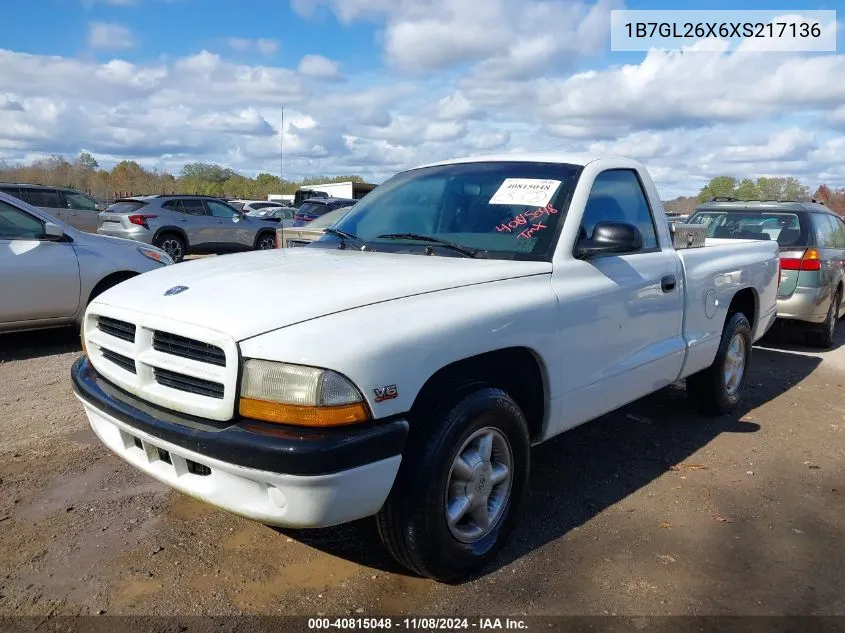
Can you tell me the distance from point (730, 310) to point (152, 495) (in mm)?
4214

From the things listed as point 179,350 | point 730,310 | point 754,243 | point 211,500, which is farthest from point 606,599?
point 754,243

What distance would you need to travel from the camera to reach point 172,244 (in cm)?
1603

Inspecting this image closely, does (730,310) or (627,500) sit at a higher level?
(730,310)

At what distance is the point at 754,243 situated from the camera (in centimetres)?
542

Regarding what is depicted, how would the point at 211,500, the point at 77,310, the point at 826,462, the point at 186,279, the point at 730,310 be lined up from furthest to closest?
the point at 77,310, the point at 730,310, the point at 826,462, the point at 186,279, the point at 211,500

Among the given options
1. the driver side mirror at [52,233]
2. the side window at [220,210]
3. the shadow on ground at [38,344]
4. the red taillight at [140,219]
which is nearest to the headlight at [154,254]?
the driver side mirror at [52,233]

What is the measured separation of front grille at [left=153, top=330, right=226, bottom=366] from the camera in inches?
94.9

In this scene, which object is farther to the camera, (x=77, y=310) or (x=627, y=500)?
(x=77, y=310)

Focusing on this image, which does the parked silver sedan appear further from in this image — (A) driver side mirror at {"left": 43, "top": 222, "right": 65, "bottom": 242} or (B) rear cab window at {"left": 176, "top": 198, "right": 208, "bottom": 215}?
(B) rear cab window at {"left": 176, "top": 198, "right": 208, "bottom": 215}

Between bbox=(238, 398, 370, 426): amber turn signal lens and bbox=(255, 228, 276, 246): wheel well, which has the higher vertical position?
bbox=(255, 228, 276, 246): wheel well

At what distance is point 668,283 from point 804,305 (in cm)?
455

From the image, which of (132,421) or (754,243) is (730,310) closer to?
(754,243)

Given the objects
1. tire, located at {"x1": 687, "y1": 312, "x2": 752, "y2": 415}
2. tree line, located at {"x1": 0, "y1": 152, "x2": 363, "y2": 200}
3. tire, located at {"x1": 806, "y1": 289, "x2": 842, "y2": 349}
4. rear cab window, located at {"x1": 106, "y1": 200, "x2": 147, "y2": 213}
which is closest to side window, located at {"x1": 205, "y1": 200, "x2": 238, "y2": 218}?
rear cab window, located at {"x1": 106, "y1": 200, "x2": 147, "y2": 213}

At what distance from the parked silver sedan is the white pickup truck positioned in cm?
368
